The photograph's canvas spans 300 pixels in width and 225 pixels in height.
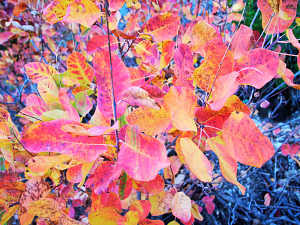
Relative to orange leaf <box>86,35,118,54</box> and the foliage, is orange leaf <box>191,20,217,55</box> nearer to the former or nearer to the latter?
the foliage

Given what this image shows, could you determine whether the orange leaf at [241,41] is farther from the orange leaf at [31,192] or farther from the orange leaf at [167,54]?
the orange leaf at [31,192]

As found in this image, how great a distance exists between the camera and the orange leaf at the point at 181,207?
52cm

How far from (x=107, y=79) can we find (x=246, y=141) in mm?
278

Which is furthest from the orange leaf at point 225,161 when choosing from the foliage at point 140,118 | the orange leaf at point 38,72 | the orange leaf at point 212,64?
the orange leaf at point 38,72

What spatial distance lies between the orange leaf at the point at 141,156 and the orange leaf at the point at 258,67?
0.24 m

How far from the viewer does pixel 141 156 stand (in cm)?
33

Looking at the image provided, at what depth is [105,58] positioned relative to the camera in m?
0.39

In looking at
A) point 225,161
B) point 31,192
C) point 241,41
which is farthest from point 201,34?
point 31,192

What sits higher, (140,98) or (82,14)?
(82,14)

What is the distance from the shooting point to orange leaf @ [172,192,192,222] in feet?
1.71

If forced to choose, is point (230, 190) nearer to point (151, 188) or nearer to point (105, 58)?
point (151, 188)

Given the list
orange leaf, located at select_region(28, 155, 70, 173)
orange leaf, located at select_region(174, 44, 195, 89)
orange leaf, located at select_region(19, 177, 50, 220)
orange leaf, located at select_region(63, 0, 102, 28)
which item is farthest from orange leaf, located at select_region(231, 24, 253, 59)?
orange leaf, located at select_region(19, 177, 50, 220)

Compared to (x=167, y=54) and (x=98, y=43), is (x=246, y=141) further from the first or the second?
(x=98, y=43)

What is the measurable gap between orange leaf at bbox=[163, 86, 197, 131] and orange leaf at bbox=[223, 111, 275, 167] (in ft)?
0.21
